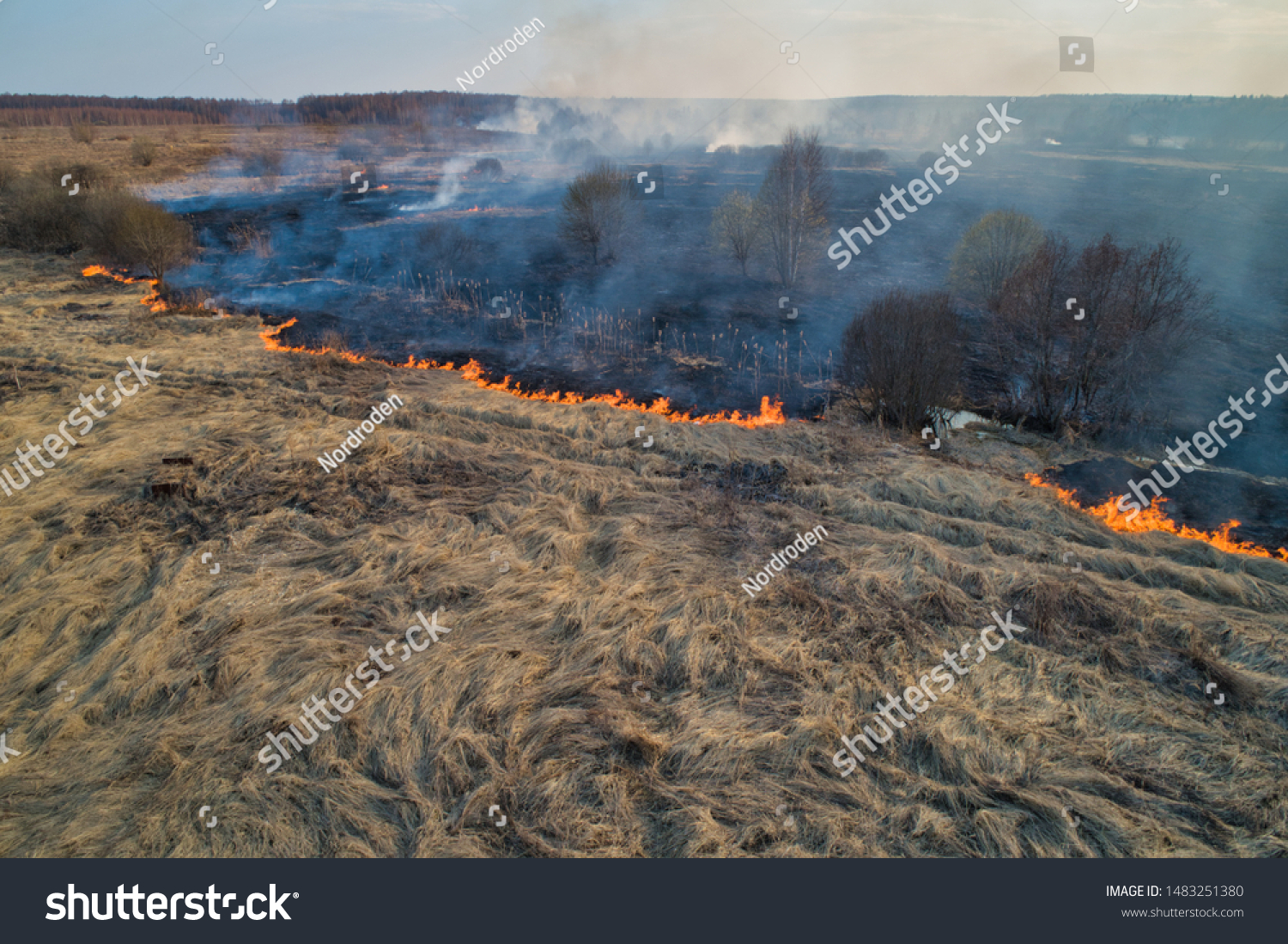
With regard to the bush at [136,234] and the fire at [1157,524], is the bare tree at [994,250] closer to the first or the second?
the fire at [1157,524]

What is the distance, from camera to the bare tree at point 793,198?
18828 mm

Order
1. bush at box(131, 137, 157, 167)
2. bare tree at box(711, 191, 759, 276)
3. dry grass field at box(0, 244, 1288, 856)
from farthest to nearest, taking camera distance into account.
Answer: bush at box(131, 137, 157, 167)
bare tree at box(711, 191, 759, 276)
dry grass field at box(0, 244, 1288, 856)

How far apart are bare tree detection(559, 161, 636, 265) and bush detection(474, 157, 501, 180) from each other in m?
23.3

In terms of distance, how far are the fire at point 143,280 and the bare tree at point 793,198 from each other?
17.6m

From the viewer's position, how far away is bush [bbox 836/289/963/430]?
1059 cm

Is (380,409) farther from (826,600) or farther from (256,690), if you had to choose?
(826,600)

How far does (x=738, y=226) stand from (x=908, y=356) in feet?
42.1

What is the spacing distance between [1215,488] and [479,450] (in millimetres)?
11354

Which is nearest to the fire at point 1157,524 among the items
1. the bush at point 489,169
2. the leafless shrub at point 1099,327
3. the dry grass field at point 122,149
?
A: the leafless shrub at point 1099,327

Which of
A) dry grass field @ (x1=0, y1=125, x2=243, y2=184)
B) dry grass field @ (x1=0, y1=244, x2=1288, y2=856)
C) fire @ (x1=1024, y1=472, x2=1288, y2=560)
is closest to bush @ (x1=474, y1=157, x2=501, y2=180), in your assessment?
dry grass field @ (x1=0, y1=125, x2=243, y2=184)

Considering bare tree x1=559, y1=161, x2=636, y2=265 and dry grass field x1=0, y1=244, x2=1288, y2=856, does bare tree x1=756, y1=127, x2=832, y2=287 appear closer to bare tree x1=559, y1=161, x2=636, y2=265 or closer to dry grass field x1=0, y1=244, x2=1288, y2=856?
bare tree x1=559, y1=161, x2=636, y2=265
